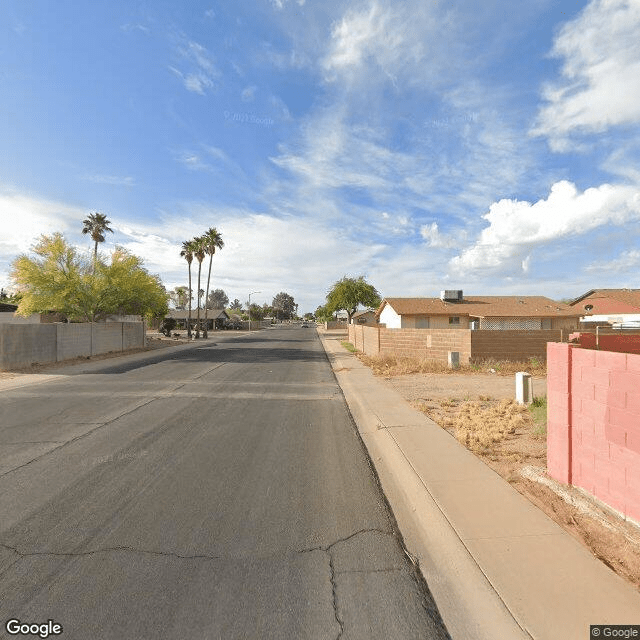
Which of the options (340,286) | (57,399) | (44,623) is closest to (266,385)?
(57,399)

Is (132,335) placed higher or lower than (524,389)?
higher

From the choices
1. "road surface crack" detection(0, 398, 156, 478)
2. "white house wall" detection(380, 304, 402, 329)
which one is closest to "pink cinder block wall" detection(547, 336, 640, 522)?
"road surface crack" detection(0, 398, 156, 478)

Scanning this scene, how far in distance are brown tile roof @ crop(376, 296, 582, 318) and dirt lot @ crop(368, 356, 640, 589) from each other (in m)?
27.6

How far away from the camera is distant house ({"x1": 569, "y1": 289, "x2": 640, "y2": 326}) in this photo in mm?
45250

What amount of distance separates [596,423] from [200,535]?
4872 mm

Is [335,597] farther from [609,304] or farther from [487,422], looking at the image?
[609,304]

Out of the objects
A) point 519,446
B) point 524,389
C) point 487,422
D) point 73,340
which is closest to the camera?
point 519,446

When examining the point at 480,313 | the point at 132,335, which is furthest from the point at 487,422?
the point at 480,313

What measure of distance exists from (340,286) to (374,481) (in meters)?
63.3

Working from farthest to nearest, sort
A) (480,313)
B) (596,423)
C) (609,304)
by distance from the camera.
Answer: (609,304)
(480,313)
(596,423)

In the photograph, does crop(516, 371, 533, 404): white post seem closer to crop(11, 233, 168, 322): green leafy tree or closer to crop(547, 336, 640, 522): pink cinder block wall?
crop(547, 336, 640, 522): pink cinder block wall

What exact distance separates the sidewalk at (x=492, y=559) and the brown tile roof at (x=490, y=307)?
37957 millimetres

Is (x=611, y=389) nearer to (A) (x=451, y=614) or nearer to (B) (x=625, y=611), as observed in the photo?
(B) (x=625, y=611)

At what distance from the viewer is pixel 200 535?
162 inches
